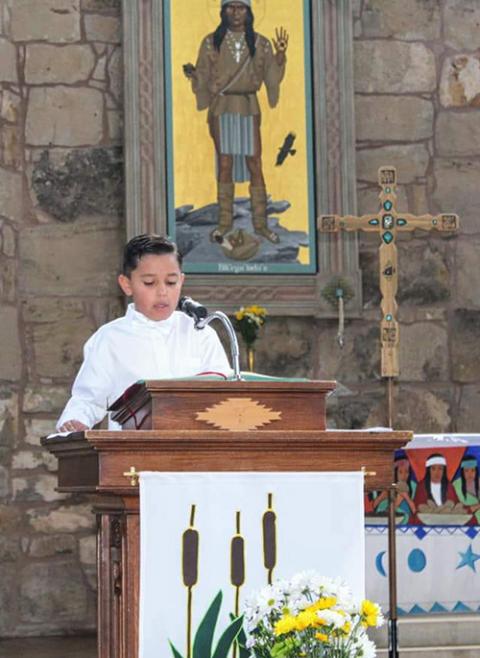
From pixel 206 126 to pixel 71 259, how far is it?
1007 mm

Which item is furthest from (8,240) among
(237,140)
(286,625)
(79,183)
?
(286,625)

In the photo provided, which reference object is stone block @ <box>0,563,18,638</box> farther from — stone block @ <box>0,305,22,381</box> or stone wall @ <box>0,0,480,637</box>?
stone block @ <box>0,305,22,381</box>

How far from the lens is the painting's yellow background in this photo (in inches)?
291

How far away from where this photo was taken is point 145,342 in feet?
13.1

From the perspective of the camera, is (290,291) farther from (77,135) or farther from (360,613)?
(360,613)

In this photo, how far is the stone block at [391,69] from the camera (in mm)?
A: 7652

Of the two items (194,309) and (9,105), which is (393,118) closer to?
(9,105)

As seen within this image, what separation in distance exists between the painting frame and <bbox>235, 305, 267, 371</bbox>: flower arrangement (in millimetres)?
394

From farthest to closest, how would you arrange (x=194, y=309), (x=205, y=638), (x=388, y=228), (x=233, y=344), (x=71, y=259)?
(x=71, y=259) → (x=388, y=228) → (x=194, y=309) → (x=233, y=344) → (x=205, y=638)

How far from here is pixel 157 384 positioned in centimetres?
321

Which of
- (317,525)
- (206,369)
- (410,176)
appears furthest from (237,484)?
(410,176)

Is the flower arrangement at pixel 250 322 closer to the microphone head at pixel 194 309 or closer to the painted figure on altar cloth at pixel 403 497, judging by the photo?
the painted figure on altar cloth at pixel 403 497

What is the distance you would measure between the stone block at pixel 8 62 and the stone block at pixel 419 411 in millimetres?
2628

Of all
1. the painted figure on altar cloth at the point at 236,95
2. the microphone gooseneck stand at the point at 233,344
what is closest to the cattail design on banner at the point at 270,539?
the microphone gooseneck stand at the point at 233,344
